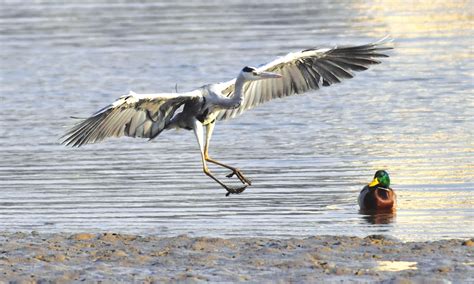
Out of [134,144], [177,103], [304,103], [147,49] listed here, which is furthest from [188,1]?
[177,103]

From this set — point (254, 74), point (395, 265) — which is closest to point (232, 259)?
point (395, 265)

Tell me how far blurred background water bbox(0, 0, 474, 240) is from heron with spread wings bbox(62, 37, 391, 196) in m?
0.80

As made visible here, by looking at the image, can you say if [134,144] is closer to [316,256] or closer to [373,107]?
[373,107]

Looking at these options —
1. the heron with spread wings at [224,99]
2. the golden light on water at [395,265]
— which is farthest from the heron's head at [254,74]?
the golden light on water at [395,265]

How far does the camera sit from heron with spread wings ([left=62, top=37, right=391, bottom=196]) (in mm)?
11828

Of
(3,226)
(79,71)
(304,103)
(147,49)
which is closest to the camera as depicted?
(3,226)

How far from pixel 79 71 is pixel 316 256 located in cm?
1549

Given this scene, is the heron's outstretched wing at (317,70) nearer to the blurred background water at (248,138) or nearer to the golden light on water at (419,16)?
the blurred background water at (248,138)

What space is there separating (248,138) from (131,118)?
4989 millimetres

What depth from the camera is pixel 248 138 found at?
1686 cm

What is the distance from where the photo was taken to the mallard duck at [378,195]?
12.1 meters

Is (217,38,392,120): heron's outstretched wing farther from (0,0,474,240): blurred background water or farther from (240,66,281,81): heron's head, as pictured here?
(0,0,474,240): blurred background water

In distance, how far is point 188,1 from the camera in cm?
3897

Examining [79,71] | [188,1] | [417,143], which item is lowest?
[417,143]
